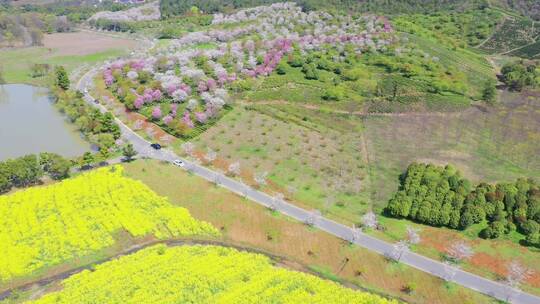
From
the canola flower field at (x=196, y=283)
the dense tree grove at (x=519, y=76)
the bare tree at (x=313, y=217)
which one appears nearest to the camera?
the canola flower field at (x=196, y=283)

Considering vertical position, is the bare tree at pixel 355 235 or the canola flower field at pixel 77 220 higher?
the bare tree at pixel 355 235

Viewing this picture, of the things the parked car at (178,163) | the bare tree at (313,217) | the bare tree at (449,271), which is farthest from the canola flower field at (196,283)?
the parked car at (178,163)

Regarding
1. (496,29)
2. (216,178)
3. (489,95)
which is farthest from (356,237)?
(496,29)

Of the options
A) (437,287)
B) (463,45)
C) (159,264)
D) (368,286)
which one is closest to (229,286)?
(159,264)

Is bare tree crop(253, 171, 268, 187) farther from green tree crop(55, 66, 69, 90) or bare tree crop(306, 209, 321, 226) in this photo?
green tree crop(55, 66, 69, 90)

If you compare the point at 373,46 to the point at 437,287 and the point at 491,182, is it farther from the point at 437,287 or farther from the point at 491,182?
the point at 437,287

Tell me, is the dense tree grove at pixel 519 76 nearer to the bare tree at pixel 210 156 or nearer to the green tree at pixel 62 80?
the bare tree at pixel 210 156
